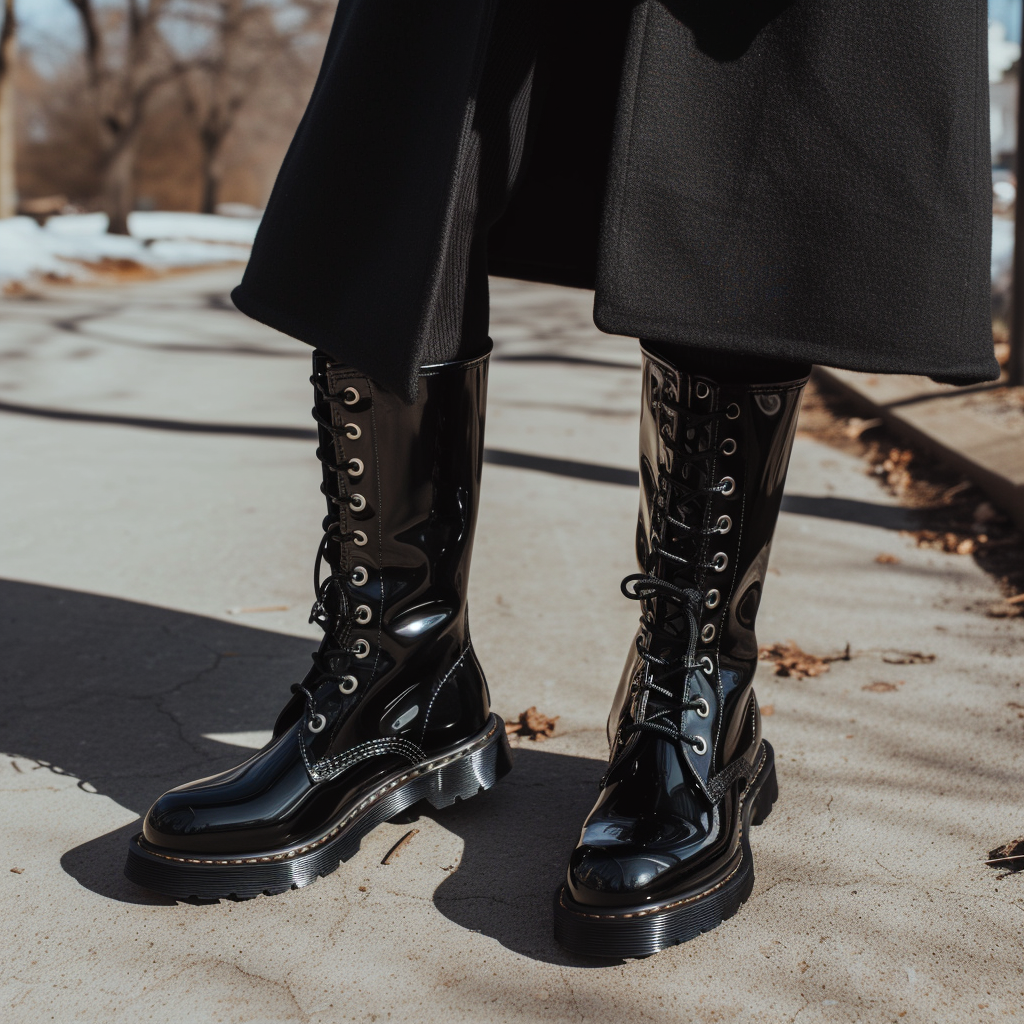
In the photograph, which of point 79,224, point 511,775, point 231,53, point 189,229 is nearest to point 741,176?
point 511,775

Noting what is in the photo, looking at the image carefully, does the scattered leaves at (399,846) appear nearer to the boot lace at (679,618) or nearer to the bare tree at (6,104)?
the boot lace at (679,618)

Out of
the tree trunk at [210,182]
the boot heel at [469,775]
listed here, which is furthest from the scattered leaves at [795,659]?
the tree trunk at [210,182]

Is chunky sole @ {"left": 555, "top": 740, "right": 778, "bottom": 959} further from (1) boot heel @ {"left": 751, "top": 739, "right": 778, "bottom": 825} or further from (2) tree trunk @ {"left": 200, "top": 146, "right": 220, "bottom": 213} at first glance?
(2) tree trunk @ {"left": 200, "top": 146, "right": 220, "bottom": 213}

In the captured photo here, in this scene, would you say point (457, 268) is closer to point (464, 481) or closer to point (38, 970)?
point (464, 481)

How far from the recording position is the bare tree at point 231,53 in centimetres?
2332

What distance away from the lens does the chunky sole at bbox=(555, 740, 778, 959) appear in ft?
3.55

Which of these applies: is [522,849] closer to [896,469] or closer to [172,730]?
[172,730]

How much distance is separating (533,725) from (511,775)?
5.8 inches

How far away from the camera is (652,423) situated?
1.28 m

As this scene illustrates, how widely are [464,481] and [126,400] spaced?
369 centimetres

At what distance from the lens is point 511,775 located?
5.07ft

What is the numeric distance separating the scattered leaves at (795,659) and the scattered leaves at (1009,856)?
59 centimetres

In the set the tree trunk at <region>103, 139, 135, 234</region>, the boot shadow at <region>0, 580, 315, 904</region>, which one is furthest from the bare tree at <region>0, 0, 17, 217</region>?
the boot shadow at <region>0, 580, 315, 904</region>

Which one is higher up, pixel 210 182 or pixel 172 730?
pixel 210 182
